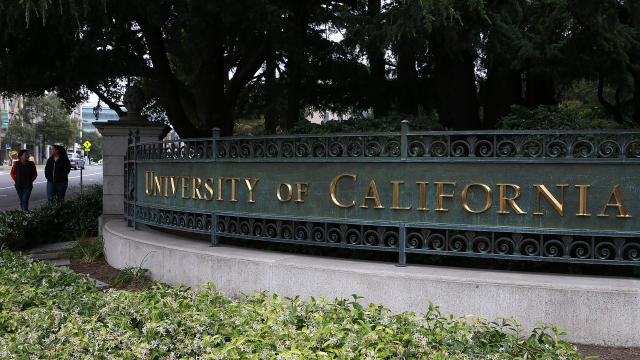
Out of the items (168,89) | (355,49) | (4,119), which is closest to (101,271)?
(355,49)

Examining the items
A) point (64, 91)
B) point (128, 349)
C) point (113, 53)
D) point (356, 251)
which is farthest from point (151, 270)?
point (64, 91)

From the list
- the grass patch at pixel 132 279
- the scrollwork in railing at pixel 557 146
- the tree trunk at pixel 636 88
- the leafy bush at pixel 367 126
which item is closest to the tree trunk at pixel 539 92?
the tree trunk at pixel 636 88

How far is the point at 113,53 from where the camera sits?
1265 cm

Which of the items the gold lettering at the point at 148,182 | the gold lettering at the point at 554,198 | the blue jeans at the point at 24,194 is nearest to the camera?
the gold lettering at the point at 554,198

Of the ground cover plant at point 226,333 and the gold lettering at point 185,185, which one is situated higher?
the gold lettering at point 185,185

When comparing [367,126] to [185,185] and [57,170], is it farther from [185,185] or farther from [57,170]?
[57,170]

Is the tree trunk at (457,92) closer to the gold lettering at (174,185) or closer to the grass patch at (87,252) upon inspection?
the gold lettering at (174,185)

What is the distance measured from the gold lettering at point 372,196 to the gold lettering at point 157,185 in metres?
3.06

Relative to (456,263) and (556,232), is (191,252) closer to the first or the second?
(456,263)

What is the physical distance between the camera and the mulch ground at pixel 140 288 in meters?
4.12

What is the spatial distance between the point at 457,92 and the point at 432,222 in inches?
215

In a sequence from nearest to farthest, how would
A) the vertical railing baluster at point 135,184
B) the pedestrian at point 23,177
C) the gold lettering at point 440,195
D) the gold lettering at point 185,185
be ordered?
1. the gold lettering at point 440,195
2. the gold lettering at point 185,185
3. the vertical railing baluster at point 135,184
4. the pedestrian at point 23,177

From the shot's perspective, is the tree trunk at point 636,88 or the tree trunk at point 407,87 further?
the tree trunk at point 407,87

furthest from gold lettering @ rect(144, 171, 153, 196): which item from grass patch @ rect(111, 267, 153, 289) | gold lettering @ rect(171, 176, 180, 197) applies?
grass patch @ rect(111, 267, 153, 289)
